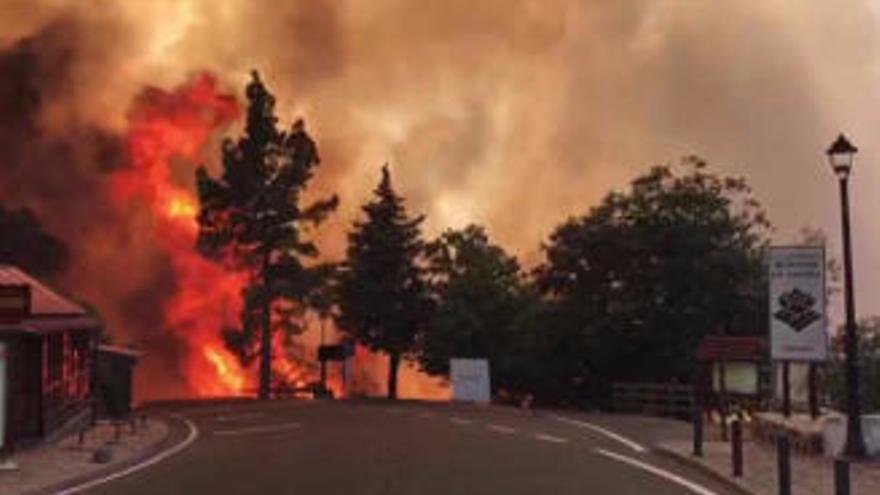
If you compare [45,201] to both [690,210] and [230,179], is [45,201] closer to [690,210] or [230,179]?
[230,179]

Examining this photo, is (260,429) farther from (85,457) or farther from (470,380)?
(470,380)

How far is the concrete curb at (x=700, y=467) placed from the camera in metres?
19.2

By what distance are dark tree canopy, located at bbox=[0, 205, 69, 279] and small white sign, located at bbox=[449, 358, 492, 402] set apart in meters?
29.3

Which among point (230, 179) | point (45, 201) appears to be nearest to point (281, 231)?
point (230, 179)

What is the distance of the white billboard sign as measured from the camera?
26.3m

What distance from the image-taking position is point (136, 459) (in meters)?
25.1

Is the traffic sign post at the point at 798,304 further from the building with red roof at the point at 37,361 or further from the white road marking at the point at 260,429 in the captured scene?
the building with red roof at the point at 37,361

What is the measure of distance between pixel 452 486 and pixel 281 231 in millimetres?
54898

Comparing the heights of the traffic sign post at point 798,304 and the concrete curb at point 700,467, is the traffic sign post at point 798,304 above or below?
above

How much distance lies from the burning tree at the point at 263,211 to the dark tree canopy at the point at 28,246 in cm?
807

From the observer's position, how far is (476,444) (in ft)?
90.2

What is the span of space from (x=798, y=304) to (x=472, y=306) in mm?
43024

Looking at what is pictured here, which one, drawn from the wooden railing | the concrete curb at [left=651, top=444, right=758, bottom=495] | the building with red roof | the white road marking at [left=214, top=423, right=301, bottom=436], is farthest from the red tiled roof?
the wooden railing

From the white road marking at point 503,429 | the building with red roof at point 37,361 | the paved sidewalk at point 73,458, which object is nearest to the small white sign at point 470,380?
the building with red roof at point 37,361
